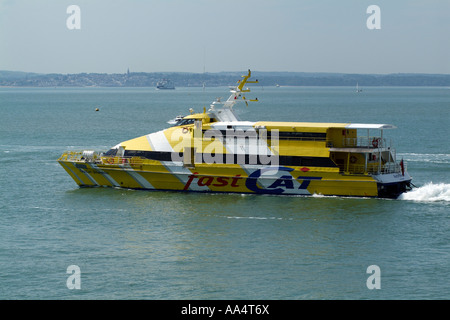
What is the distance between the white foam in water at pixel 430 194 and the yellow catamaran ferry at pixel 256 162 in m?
0.57

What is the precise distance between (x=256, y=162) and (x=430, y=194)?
9416mm

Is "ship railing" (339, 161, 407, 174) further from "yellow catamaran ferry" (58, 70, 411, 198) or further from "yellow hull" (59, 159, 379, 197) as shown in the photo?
"yellow hull" (59, 159, 379, 197)

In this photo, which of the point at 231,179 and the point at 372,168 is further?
the point at 231,179

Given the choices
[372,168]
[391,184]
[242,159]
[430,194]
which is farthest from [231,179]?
[430,194]

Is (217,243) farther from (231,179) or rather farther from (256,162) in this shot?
(256,162)

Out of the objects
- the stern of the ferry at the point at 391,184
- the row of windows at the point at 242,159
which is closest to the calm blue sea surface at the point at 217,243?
the stern of the ferry at the point at 391,184

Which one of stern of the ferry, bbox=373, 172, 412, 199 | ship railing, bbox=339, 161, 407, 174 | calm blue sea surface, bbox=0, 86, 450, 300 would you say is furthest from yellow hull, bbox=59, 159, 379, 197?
ship railing, bbox=339, 161, 407, 174

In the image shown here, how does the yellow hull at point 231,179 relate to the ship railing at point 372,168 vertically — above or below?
below

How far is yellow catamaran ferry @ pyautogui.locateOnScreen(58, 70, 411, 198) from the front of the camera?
35.5 meters

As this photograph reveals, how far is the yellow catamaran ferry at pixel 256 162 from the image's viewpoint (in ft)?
116

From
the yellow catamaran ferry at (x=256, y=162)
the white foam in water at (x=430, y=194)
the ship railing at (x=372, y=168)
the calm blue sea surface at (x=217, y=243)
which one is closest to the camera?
the calm blue sea surface at (x=217, y=243)

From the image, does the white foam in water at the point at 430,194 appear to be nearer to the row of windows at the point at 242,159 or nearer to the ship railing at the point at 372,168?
the ship railing at the point at 372,168

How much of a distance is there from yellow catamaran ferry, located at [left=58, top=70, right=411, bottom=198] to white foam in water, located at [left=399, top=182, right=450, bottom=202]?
0.57m

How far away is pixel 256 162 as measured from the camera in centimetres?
3641
